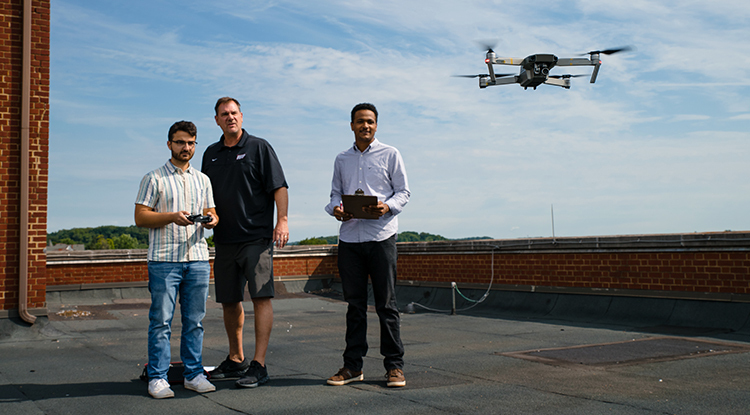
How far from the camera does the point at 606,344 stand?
667 centimetres

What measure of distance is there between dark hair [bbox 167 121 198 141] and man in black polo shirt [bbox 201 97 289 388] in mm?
327

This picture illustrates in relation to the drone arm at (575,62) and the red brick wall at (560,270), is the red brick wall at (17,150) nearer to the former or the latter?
the red brick wall at (560,270)

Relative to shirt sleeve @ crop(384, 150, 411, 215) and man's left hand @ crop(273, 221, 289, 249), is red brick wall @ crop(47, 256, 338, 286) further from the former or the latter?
shirt sleeve @ crop(384, 150, 411, 215)

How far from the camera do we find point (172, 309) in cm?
436

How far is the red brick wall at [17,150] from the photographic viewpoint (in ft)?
24.4

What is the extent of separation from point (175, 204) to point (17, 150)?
14.3 feet

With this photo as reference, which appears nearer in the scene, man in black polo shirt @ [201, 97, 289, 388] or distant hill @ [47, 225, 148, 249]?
Result: man in black polo shirt @ [201, 97, 289, 388]

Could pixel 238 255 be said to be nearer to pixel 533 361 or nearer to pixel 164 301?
pixel 164 301

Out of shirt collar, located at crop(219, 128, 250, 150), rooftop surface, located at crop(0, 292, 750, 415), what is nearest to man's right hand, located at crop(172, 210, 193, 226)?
shirt collar, located at crop(219, 128, 250, 150)

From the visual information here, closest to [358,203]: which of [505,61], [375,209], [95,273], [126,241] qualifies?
[375,209]

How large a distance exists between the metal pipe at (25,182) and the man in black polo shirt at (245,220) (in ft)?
12.8

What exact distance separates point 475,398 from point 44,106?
6462 millimetres

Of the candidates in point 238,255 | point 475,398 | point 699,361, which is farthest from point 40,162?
point 699,361

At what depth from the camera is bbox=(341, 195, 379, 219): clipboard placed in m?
4.36
